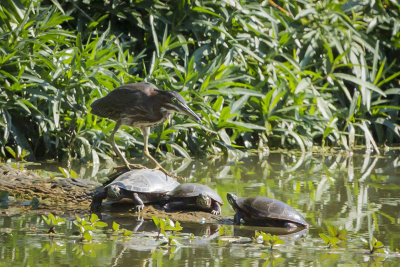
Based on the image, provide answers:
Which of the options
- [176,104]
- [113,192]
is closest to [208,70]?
[176,104]

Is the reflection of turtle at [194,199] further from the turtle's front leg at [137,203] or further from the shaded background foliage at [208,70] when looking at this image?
the shaded background foliage at [208,70]

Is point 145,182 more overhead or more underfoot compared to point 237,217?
more overhead

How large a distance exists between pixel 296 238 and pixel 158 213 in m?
1.13

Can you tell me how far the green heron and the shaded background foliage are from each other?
5.48ft

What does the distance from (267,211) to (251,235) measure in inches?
14.8

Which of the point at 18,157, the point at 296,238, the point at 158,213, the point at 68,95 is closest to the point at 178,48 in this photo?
the point at 68,95

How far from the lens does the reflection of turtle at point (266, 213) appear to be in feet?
15.4

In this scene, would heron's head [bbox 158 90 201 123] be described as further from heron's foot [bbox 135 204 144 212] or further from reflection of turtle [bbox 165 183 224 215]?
heron's foot [bbox 135 204 144 212]

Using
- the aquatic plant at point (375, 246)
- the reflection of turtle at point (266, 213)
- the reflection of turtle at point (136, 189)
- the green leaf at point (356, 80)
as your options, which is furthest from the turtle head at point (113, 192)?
the green leaf at point (356, 80)

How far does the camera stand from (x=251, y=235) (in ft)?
14.5

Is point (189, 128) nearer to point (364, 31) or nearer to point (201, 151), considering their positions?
point (201, 151)

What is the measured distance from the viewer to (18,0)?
802cm

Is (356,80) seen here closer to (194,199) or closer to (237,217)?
(194,199)

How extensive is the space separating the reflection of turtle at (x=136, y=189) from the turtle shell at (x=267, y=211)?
648 millimetres
